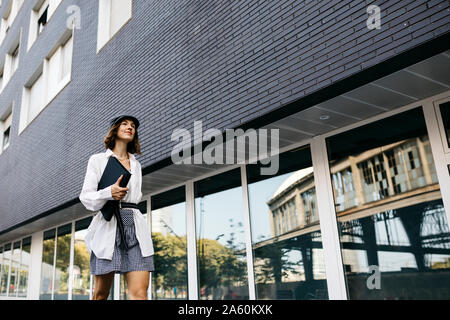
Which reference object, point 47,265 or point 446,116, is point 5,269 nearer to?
point 47,265

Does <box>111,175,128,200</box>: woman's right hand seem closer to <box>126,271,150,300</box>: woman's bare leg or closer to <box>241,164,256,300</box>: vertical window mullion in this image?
<box>126,271,150,300</box>: woman's bare leg

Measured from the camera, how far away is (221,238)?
240 inches

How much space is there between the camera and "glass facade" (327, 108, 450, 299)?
12.6 feet

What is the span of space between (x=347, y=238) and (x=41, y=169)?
8122 millimetres

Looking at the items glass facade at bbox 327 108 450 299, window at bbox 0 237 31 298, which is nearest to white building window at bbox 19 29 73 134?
window at bbox 0 237 31 298

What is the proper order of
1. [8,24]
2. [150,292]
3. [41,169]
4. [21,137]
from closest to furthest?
[150,292] → [41,169] → [21,137] → [8,24]

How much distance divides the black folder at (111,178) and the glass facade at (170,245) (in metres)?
4.62

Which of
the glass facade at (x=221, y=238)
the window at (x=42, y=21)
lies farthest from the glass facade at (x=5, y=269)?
the glass facade at (x=221, y=238)

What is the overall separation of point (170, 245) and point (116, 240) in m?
5.01

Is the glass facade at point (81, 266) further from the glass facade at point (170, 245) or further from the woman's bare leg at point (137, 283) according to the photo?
the woman's bare leg at point (137, 283)

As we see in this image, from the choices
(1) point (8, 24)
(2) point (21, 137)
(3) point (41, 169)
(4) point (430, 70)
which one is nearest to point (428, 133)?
(4) point (430, 70)

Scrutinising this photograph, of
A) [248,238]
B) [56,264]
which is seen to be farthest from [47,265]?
[248,238]

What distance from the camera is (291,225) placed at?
16.9ft
